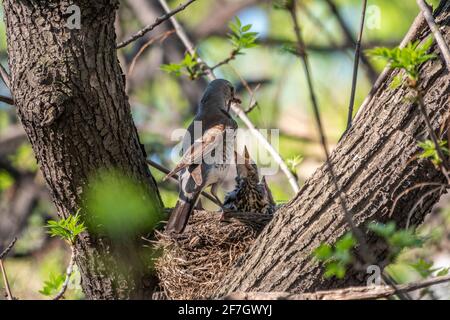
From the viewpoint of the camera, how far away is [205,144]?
5.19 m

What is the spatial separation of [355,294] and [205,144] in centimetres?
230

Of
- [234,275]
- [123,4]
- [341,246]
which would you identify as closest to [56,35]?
[234,275]

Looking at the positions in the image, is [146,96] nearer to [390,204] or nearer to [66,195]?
[66,195]

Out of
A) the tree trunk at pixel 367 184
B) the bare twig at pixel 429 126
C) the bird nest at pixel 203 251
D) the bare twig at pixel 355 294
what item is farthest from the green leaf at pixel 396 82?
the bird nest at pixel 203 251

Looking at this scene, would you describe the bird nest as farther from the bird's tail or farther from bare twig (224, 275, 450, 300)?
bare twig (224, 275, 450, 300)

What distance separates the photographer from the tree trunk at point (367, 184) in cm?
365

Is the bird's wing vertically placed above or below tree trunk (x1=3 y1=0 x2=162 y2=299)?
above

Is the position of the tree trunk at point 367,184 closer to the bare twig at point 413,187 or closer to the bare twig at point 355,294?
the bare twig at point 413,187

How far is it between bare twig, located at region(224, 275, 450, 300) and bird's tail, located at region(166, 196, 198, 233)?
3.77 ft

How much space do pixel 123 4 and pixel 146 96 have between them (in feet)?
4.19

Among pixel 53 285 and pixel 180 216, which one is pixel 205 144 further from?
pixel 53 285

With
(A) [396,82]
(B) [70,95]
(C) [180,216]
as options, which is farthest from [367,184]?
(B) [70,95]

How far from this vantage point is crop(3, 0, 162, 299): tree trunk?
151 inches

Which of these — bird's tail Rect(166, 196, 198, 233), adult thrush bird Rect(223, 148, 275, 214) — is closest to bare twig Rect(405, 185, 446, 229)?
bird's tail Rect(166, 196, 198, 233)
